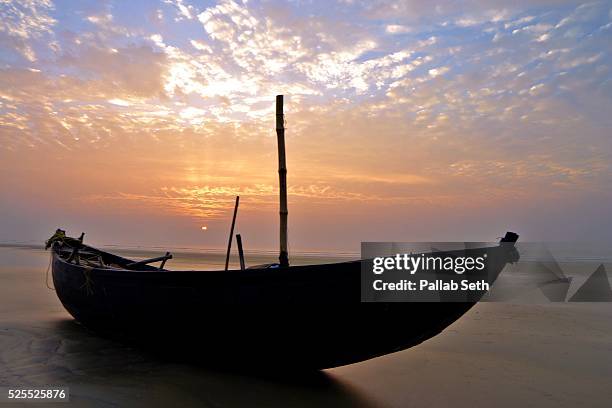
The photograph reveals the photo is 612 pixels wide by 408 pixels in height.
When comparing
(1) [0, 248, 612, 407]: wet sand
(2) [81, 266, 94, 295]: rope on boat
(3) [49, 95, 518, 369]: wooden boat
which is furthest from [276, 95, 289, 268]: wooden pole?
(2) [81, 266, 94, 295]: rope on boat

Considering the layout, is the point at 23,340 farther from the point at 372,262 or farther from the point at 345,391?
the point at 372,262

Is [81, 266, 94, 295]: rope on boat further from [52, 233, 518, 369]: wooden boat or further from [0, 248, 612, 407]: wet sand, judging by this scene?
[52, 233, 518, 369]: wooden boat

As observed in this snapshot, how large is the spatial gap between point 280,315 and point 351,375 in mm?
1868

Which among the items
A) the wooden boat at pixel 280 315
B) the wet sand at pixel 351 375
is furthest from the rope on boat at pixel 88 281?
the wooden boat at pixel 280 315

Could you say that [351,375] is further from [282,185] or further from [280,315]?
[282,185]

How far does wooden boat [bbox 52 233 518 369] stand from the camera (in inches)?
215

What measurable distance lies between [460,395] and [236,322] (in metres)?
3.24

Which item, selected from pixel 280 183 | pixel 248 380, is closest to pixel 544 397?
pixel 248 380

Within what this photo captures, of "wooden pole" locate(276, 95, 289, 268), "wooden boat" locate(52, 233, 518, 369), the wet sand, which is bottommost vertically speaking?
the wet sand

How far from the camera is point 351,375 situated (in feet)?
22.2

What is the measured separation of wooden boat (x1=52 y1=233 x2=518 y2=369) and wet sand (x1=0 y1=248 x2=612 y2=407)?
45 centimetres

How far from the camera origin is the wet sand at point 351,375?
222 inches

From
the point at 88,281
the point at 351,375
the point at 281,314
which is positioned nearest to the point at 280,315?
the point at 281,314

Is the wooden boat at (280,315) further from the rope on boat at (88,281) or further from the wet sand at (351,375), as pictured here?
the rope on boat at (88,281)
